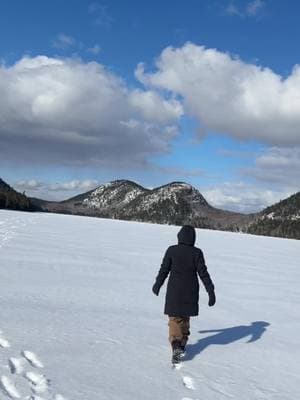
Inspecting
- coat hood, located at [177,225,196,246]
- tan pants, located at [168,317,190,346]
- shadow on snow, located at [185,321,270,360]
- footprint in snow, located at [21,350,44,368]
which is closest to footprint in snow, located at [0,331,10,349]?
footprint in snow, located at [21,350,44,368]

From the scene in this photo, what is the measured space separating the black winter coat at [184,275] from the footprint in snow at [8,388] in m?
2.62

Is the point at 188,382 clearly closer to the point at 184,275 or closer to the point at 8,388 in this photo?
the point at 184,275

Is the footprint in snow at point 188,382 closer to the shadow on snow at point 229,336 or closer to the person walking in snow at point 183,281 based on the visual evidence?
the person walking in snow at point 183,281

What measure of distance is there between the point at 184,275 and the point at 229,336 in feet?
7.79

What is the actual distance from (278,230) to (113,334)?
194 meters

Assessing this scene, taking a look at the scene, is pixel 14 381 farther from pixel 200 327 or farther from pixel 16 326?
pixel 200 327

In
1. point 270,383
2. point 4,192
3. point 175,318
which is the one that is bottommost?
point 270,383

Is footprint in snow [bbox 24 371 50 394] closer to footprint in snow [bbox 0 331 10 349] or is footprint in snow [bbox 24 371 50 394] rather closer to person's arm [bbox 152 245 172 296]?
footprint in snow [bbox 0 331 10 349]

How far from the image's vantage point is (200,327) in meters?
9.33

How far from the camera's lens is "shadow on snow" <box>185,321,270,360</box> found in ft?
25.8

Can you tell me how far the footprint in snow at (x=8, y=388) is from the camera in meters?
4.95

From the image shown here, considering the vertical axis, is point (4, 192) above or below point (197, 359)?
above

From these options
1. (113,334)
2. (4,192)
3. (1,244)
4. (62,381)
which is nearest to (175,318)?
(113,334)

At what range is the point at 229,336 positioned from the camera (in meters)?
8.93
